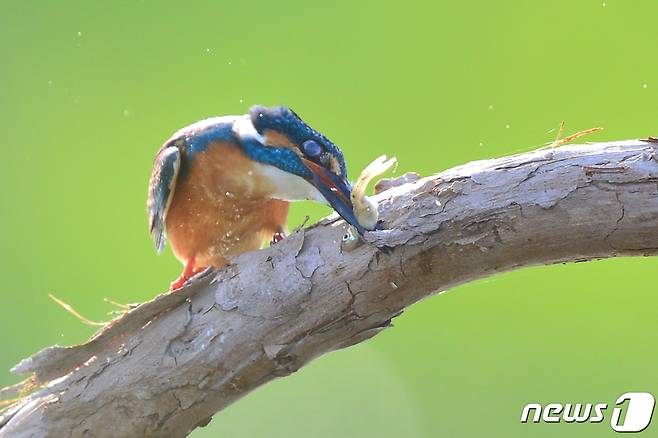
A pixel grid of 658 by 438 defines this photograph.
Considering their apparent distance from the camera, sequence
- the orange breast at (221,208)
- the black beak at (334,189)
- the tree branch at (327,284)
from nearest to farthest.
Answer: the tree branch at (327,284)
the black beak at (334,189)
the orange breast at (221,208)

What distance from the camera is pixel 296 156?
164cm

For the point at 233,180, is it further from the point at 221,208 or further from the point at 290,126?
the point at 290,126

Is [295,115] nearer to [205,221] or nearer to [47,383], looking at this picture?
[205,221]

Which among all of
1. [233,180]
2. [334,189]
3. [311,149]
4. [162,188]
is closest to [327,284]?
[334,189]

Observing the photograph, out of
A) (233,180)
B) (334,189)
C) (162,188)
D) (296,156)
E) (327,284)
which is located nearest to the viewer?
(327,284)

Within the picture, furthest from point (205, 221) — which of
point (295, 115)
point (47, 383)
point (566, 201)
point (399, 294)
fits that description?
point (566, 201)

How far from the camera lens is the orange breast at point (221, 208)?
1813 millimetres

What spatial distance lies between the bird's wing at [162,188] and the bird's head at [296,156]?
0.20 meters

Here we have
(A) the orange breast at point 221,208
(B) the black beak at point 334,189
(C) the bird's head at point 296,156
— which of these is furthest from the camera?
(A) the orange breast at point 221,208

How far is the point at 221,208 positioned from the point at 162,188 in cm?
16

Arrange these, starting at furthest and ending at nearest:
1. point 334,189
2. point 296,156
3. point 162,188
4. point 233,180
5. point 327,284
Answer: point 162,188 < point 233,180 < point 296,156 < point 334,189 < point 327,284
